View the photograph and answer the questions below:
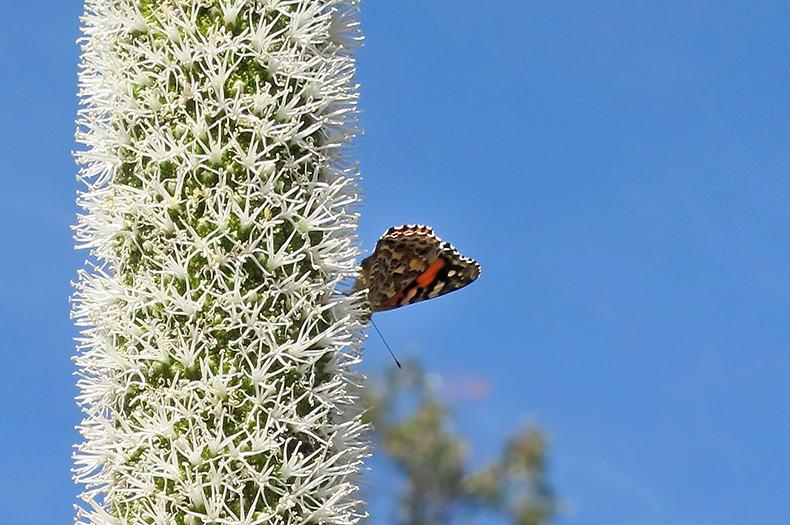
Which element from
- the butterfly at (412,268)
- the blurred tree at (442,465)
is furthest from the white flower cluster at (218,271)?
the blurred tree at (442,465)

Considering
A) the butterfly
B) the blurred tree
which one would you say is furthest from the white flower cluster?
the blurred tree

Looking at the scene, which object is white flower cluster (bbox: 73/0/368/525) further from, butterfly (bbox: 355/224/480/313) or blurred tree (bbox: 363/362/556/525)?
blurred tree (bbox: 363/362/556/525)

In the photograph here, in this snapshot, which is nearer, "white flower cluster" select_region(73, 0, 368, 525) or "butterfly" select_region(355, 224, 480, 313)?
"white flower cluster" select_region(73, 0, 368, 525)

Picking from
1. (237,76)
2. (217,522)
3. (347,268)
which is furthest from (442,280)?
(217,522)

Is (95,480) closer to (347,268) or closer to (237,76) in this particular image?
(347,268)

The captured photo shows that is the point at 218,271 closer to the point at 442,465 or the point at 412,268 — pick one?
Answer: the point at 412,268

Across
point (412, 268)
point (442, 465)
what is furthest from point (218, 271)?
point (442, 465)
